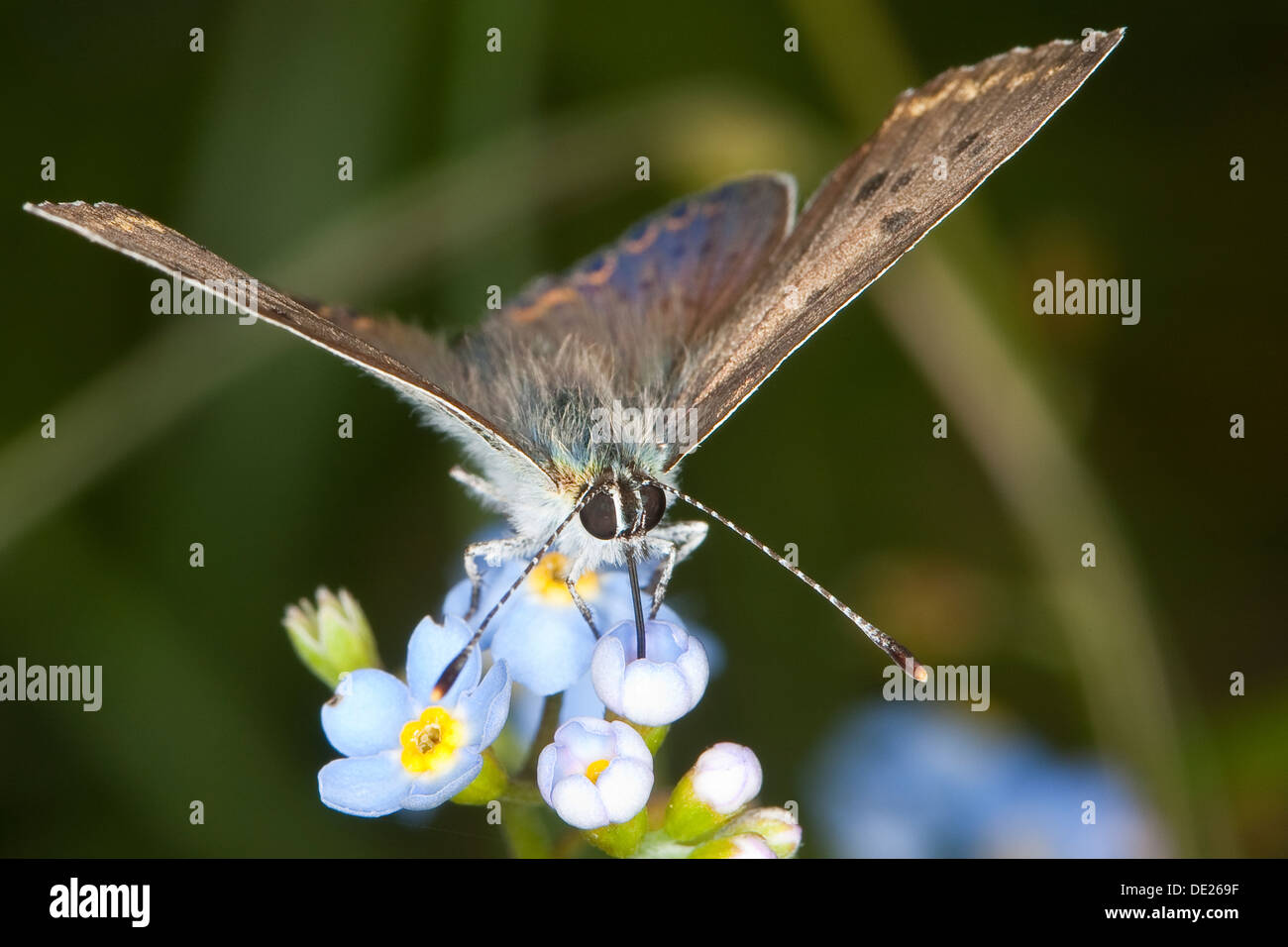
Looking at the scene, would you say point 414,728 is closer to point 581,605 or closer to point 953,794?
point 581,605

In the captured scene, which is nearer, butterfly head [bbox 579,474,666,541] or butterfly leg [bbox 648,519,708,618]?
butterfly head [bbox 579,474,666,541]

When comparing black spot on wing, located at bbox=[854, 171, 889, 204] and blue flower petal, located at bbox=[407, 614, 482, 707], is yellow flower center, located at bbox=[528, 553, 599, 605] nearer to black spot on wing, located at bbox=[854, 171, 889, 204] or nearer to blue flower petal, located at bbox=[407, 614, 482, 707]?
blue flower petal, located at bbox=[407, 614, 482, 707]

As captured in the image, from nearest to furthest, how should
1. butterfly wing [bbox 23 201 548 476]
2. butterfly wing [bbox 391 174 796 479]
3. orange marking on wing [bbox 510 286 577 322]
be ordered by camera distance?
butterfly wing [bbox 23 201 548 476], butterfly wing [bbox 391 174 796 479], orange marking on wing [bbox 510 286 577 322]

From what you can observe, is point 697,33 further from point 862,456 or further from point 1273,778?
point 1273,778

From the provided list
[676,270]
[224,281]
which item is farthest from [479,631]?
[676,270]

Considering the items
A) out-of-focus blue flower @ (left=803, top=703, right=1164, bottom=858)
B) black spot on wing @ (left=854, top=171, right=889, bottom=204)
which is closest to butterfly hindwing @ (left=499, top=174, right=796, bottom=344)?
black spot on wing @ (left=854, top=171, right=889, bottom=204)

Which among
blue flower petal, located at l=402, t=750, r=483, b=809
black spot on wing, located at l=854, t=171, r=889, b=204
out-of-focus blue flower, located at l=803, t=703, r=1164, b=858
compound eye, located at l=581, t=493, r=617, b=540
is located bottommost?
out-of-focus blue flower, located at l=803, t=703, r=1164, b=858
